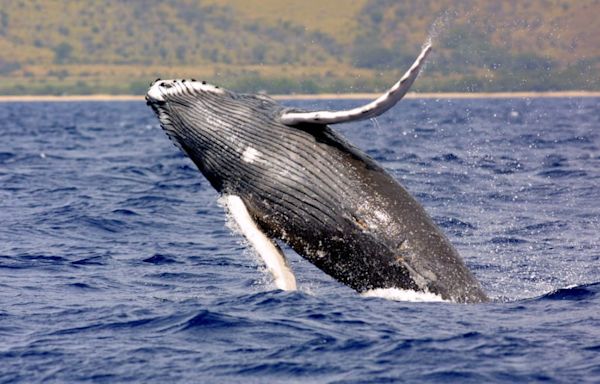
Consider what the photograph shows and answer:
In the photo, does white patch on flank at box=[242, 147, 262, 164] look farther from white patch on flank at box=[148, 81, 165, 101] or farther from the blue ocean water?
the blue ocean water

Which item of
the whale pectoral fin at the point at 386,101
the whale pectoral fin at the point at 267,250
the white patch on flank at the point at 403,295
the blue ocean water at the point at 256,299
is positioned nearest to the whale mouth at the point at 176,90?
the whale pectoral fin at the point at 267,250

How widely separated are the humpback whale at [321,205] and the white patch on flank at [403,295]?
0.16 ft

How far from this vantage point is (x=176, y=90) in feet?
36.1

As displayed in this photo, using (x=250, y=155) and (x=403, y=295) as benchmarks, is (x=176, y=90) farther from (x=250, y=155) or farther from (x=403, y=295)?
(x=403, y=295)

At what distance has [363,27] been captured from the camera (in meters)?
191

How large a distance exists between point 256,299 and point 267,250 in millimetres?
1134

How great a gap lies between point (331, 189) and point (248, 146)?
0.95 m

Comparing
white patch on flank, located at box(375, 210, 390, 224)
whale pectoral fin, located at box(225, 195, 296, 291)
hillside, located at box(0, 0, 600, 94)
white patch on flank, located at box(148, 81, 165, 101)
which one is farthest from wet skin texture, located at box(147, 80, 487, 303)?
hillside, located at box(0, 0, 600, 94)

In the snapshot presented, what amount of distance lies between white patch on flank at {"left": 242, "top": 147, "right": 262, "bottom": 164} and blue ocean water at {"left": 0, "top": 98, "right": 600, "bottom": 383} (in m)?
1.35

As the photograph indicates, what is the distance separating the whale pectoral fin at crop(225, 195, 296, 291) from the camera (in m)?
9.84

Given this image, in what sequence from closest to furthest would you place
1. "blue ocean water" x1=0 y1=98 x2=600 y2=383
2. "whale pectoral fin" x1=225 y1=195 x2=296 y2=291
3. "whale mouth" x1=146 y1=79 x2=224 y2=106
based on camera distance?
"blue ocean water" x1=0 y1=98 x2=600 y2=383 < "whale pectoral fin" x1=225 y1=195 x2=296 y2=291 < "whale mouth" x1=146 y1=79 x2=224 y2=106

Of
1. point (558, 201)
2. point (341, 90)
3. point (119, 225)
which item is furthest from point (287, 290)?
point (341, 90)

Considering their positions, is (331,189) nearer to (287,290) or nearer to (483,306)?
(287,290)

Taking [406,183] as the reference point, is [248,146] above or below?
above
